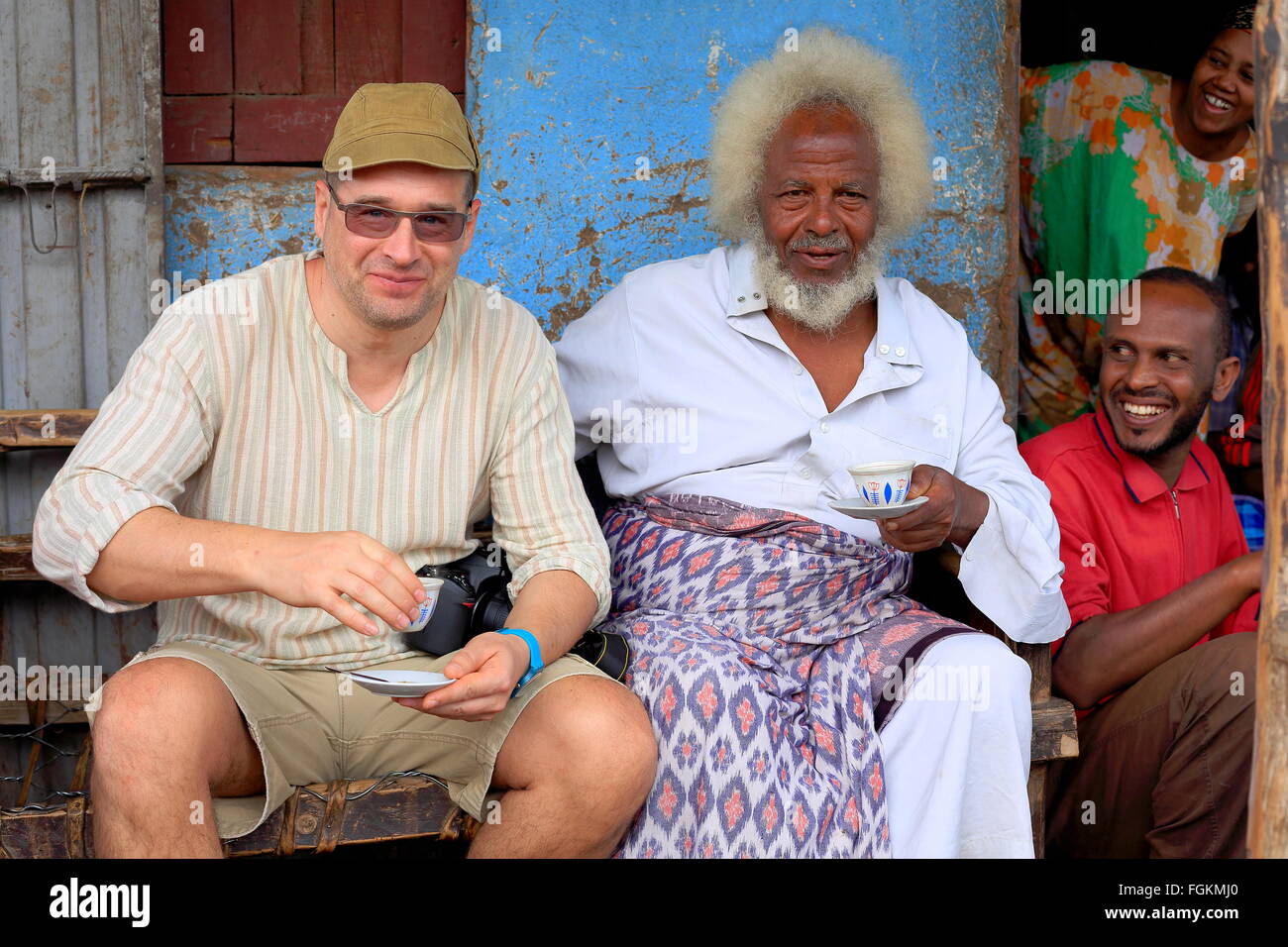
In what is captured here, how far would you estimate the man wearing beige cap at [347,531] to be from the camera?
239 cm

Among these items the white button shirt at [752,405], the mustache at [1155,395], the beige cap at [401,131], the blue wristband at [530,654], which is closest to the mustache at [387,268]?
the beige cap at [401,131]

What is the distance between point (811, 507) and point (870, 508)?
0.52m

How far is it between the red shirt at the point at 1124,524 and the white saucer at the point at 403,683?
1.77m

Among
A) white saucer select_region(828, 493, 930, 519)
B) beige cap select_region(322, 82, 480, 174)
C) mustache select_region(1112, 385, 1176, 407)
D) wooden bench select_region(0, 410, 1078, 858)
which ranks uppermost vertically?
beige cap select_region(322, 82, 480, 174)

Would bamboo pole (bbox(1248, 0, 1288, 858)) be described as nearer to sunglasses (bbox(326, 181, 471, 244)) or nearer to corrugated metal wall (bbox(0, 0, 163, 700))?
sunglasses (bbox(326, 181, 471, 244))

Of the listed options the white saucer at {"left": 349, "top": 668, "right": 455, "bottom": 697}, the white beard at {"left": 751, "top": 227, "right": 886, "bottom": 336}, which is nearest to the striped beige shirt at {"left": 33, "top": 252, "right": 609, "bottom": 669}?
the white saucer at {"left": 349, "top": 668, "right": 455, "bottom": 697}

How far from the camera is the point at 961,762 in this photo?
9.65 feet

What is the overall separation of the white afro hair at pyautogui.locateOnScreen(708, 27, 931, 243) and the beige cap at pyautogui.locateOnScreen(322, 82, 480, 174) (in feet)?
3.48

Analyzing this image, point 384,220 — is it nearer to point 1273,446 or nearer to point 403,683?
point 403,683

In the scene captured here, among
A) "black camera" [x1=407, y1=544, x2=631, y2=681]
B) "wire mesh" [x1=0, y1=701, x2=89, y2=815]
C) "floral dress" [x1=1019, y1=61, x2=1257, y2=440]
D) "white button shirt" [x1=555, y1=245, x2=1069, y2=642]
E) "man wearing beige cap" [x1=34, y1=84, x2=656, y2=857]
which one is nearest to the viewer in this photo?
"man wearing beige cap" [x1=34, y1=84, x2=656, y2=857]

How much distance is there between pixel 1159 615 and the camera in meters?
3.24

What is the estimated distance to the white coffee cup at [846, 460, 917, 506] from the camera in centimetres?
280
